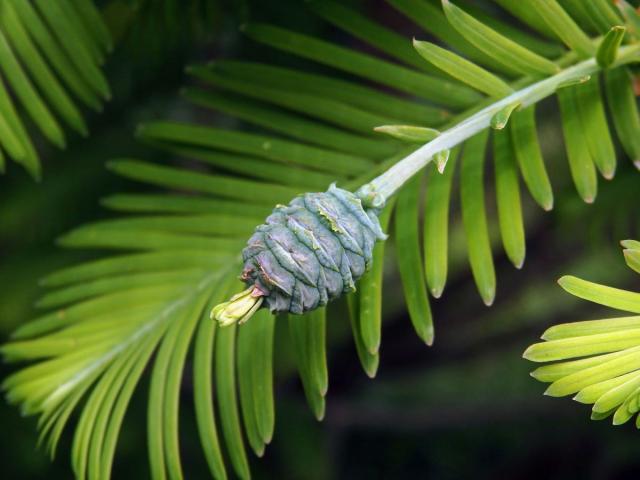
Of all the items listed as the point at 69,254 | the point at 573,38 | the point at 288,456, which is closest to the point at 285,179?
the point at 573,38

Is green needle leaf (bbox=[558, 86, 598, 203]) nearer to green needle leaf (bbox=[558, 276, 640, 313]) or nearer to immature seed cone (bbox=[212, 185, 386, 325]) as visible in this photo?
green needle leaf (bbox=[558, 276, 640, 313])

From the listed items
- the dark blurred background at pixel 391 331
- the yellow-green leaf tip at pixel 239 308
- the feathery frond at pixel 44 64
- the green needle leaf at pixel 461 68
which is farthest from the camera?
the dark blurred background at pixel 391 331

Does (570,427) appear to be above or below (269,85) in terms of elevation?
below

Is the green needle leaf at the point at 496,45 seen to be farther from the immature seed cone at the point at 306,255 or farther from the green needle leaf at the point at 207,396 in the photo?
the green needle leaf at the point at 207,396

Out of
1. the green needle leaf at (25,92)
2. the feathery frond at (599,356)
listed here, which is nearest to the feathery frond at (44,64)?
the green needle leaf at (25,92)

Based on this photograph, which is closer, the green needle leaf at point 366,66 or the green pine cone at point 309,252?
the green pine cone at point 309,252

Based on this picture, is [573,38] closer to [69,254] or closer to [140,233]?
[140,233]

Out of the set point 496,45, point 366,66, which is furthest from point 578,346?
point 366,66

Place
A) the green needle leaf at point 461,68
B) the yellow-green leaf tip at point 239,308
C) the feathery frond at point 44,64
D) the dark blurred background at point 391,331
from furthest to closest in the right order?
the dark blurred background at point 391,331
the feathery frond at point 44,64
the green needle leaf at point 461,68
the yellow-green leaf tip at point 239,308
